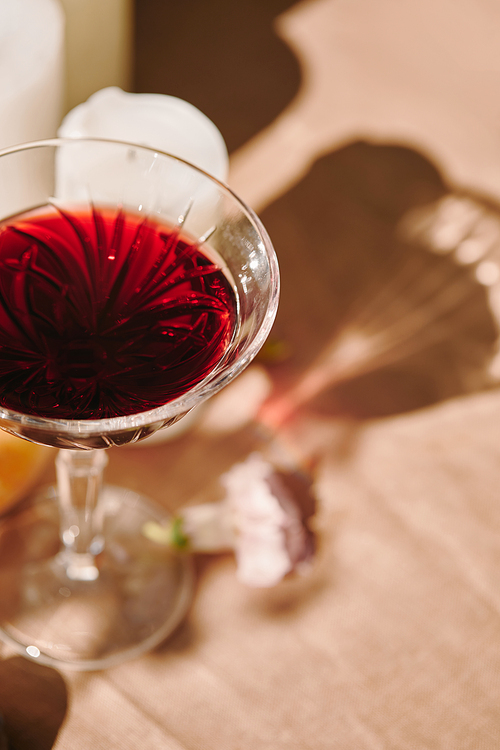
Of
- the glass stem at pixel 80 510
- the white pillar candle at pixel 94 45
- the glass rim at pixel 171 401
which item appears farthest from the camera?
the white pillar candle at pixel 94 45

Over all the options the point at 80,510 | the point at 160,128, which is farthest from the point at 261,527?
the point at 160,128

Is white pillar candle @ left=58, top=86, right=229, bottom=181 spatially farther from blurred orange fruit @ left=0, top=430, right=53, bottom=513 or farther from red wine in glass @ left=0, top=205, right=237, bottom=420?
blurred orange fruit @ left=0, top=430, right=53, bottom=513

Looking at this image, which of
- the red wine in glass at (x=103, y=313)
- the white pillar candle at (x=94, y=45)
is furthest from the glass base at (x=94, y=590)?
the white pillar candle at (x=94, y=45)

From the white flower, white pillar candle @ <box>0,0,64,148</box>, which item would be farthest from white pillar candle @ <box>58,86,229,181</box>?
the white flower

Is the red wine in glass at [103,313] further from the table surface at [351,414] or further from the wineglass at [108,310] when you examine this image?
the table surface at [351,414]

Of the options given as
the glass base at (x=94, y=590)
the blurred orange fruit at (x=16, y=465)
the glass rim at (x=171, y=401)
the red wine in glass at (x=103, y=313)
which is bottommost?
the glass base at (x=94, y=590)

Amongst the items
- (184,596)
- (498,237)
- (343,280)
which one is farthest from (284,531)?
(498,237)
